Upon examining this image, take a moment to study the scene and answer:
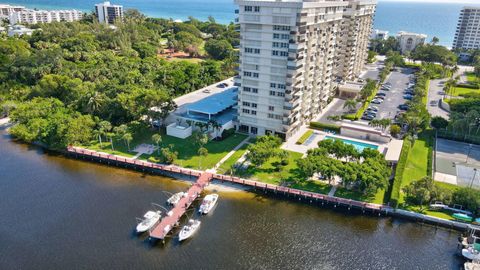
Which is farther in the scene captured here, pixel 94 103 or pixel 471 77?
pixel 471 77

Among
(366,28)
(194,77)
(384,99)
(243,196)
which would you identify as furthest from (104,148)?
(366,28)

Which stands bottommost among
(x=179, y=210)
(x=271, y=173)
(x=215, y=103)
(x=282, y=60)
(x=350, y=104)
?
(x=179, y=210)

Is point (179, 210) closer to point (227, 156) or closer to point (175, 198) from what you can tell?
point (175, 198)

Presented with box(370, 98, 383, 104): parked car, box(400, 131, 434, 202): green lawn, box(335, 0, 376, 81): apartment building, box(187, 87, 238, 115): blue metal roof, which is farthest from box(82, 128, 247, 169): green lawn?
box(370, 98, 383, 104): parked car

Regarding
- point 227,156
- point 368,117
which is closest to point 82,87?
point 227,156

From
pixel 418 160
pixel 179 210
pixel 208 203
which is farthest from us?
pixel 418 160

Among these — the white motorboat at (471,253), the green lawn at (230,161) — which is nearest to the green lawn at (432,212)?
the white motorboat at (471,253)

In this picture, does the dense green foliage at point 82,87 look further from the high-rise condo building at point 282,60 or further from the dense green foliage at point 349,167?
the dense green foliage at point 349,167

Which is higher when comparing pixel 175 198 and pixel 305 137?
pixel 305 137
